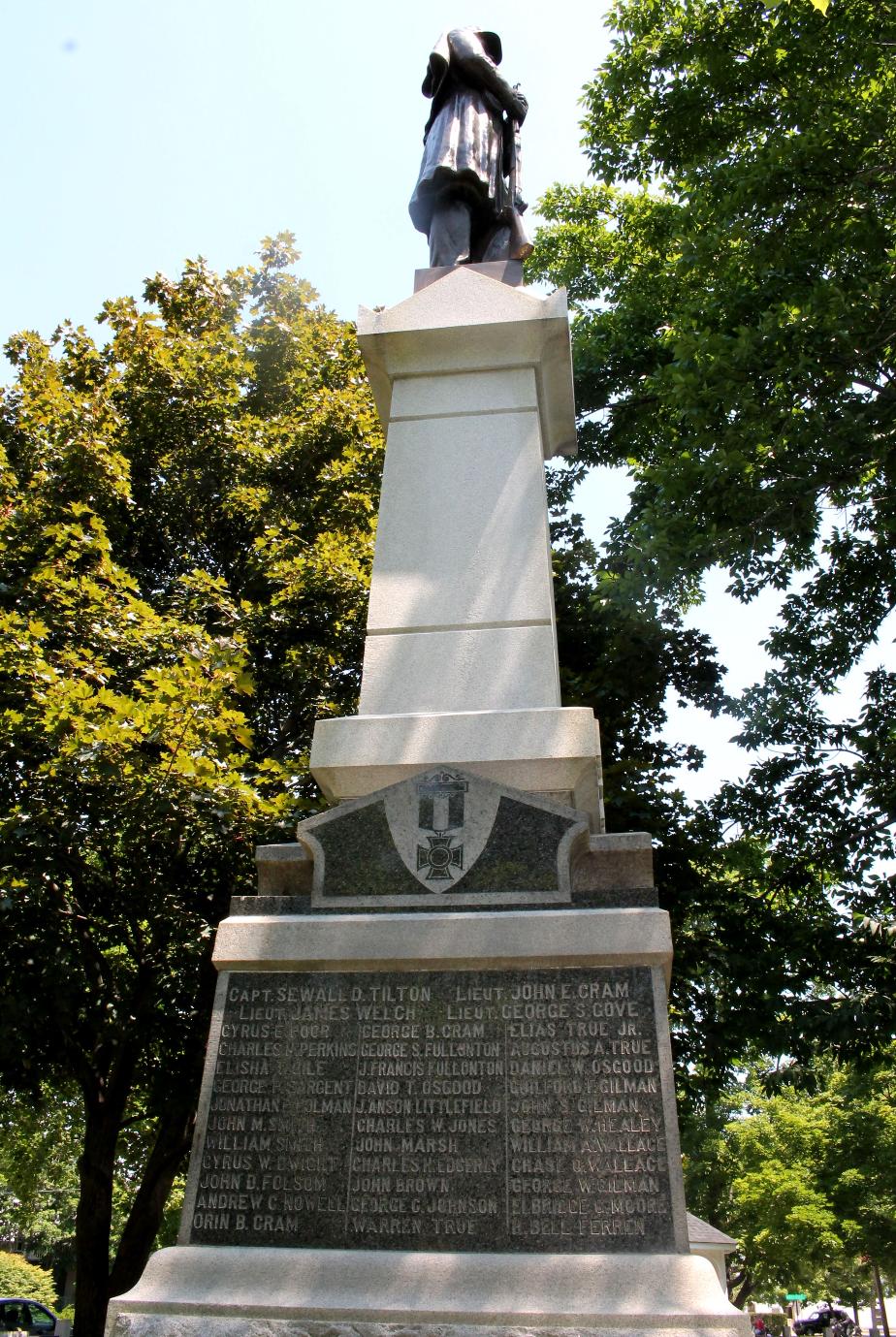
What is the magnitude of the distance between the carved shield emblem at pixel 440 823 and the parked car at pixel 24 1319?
20.9 metres

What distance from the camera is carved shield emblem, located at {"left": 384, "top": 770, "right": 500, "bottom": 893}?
13.3ft

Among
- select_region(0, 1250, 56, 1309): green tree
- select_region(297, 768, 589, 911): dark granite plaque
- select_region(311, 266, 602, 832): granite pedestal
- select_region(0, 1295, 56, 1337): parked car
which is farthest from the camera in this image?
select_region(0, 1250, 56, 1309): green tree

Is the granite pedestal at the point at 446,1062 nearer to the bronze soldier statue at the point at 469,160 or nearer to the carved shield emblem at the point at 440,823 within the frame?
the carved shield emblem at the point at 440,823

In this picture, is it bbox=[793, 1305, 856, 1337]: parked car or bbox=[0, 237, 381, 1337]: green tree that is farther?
bbox=[793, 1305, 856, 1337]: parked car

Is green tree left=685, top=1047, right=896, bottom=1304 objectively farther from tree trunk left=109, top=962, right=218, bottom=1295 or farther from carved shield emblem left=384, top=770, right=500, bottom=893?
carved shield emblem left=384, top=770, right=500, bottom=893

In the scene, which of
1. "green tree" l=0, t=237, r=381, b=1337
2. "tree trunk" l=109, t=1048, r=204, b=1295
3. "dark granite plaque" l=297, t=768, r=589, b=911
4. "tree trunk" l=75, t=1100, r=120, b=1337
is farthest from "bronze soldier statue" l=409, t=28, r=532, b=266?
"tree trunk" l=75, t=1100, r=120, b=1337

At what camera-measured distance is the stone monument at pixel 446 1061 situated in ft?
10.6

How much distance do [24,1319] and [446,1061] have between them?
22.3m

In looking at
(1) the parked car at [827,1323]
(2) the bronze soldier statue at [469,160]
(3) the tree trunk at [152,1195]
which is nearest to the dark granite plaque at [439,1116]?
(2) the bronze soldier statue at [469,160]

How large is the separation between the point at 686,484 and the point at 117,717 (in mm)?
5367

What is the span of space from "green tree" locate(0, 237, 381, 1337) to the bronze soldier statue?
10.8 feet

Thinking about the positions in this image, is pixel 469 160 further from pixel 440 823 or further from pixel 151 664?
pixel 151 664

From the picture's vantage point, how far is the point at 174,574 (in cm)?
1156

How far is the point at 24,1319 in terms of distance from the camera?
68.2 feet
